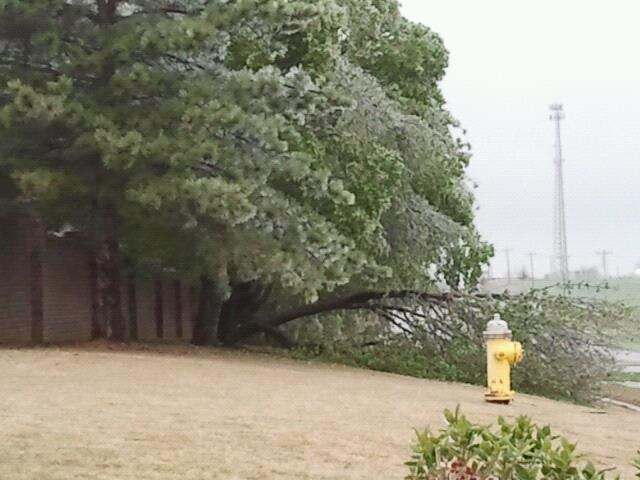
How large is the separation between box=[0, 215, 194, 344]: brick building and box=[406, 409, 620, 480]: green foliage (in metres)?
14.4

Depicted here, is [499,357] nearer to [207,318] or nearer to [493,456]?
[493,456]

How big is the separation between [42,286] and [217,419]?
11.0 metres

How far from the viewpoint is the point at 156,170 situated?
1655 centimetres

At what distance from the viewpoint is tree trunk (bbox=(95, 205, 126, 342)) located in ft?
61.1

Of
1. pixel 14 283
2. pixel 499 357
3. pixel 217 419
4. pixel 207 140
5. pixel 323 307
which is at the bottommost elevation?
pixel 217 419

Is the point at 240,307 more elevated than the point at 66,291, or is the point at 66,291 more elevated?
the point at 66,291

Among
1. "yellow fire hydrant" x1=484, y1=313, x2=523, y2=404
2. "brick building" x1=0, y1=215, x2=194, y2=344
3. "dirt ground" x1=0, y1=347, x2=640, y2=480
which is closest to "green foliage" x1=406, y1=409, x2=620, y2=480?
"dirt ground" x1=0, y1=347, x2=640, y2=480

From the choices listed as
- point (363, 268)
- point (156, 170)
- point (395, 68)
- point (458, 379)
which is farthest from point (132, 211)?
point (395, 68)

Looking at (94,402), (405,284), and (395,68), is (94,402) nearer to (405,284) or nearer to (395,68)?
(405,284)

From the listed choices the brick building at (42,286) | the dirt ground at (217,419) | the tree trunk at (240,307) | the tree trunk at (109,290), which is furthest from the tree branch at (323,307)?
the dirt ground at (217,419)

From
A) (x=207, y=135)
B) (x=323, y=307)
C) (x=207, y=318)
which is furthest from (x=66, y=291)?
(x=207, y=135)

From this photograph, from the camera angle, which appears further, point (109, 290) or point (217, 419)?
point (109, 290)

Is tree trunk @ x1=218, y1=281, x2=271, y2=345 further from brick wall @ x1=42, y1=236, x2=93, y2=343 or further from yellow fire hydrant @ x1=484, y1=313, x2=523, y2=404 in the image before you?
yellow fire hydrant @ x1=484, y1=313, x2=523, y2=404

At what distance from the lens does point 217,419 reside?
9.38 metres
